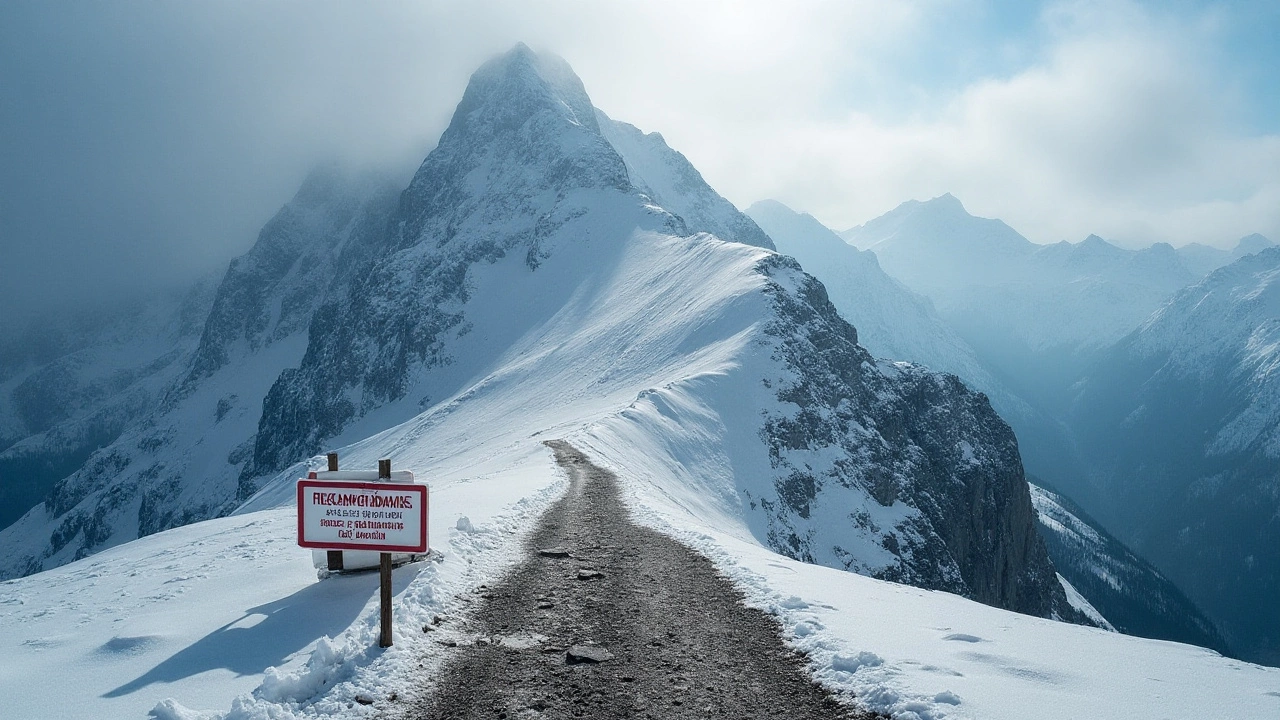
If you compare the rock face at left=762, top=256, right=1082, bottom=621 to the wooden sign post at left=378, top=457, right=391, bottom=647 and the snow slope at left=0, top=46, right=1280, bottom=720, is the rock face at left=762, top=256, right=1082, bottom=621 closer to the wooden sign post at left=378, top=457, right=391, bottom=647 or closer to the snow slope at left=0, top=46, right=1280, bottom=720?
the snow slope at left=0, top=46, right=1280, bottom=720

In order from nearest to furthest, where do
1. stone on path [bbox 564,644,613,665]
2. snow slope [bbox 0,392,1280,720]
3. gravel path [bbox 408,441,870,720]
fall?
snow slope [bbox 0,392,1280,720], gravel path [bbox 408,441,870,720], stone on path [bbox 564,644,613,665]

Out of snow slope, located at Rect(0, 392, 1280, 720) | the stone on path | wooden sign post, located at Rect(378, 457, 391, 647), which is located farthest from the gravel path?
wooden sign post, located at Rect(378, 457, 391, 647)

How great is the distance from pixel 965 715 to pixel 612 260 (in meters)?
122

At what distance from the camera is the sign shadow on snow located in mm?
9133

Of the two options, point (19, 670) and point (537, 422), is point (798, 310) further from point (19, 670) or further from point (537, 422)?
point (19, 670)

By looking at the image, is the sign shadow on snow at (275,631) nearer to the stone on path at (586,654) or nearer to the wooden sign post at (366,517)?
the wooden sign post at (366,517)

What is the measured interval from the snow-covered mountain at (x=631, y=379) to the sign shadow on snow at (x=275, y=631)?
2934 centimetres

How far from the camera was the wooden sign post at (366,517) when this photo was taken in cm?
1020

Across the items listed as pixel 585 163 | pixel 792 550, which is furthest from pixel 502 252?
pixel 792 550

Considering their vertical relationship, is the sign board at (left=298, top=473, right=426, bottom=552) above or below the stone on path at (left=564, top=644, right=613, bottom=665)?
above

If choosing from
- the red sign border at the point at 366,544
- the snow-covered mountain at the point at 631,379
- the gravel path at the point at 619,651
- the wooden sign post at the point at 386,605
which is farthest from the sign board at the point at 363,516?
the snow-covered mountain at the point at 631,379

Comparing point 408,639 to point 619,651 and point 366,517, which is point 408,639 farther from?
point 619,651

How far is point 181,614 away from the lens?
11430 millimetres

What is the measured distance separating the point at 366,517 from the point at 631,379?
222ft
